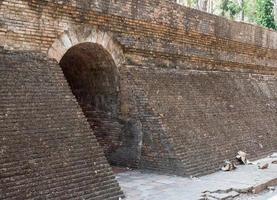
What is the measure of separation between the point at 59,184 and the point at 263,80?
11080 millimetres

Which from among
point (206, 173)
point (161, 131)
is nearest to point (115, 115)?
point (161, 131)

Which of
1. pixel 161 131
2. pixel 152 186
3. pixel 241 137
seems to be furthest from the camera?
pixel 241 137

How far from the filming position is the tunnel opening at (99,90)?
9977mm

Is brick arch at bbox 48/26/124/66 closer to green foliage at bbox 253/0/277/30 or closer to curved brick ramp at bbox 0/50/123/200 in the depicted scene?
curved brick ramp at bbox 0/50/123/200

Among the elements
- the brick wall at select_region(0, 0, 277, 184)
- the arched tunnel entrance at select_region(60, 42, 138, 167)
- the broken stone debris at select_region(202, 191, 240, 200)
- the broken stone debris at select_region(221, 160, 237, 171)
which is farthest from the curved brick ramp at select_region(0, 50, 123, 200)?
the broken stone debris at select_region(221, 160, 237, 171)

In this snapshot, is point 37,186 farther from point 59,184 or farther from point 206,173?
point 206,173

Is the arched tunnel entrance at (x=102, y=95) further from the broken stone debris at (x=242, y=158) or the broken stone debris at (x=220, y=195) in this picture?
the broken stone debris at (x=242, y=158)

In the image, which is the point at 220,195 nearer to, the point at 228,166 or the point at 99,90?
the point at 228,166

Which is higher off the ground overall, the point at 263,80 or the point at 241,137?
the point at 263,80

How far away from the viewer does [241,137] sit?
458 inches

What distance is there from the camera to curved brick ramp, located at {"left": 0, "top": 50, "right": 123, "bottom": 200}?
6230mm

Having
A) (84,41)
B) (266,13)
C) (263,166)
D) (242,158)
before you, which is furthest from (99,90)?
(266,13)

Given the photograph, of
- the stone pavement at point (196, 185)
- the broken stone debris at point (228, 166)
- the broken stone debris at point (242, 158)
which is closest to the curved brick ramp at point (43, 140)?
the stone pavement at point (196, 185)

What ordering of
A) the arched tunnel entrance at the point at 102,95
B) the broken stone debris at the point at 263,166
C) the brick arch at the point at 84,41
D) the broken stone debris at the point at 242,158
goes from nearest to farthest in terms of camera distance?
the brick arch at the point at 84,41
the arched tunnel entrance at the point at 102,95
the broken stone debris at the point at 263,166
the broken stone debris at the point at 242,158
